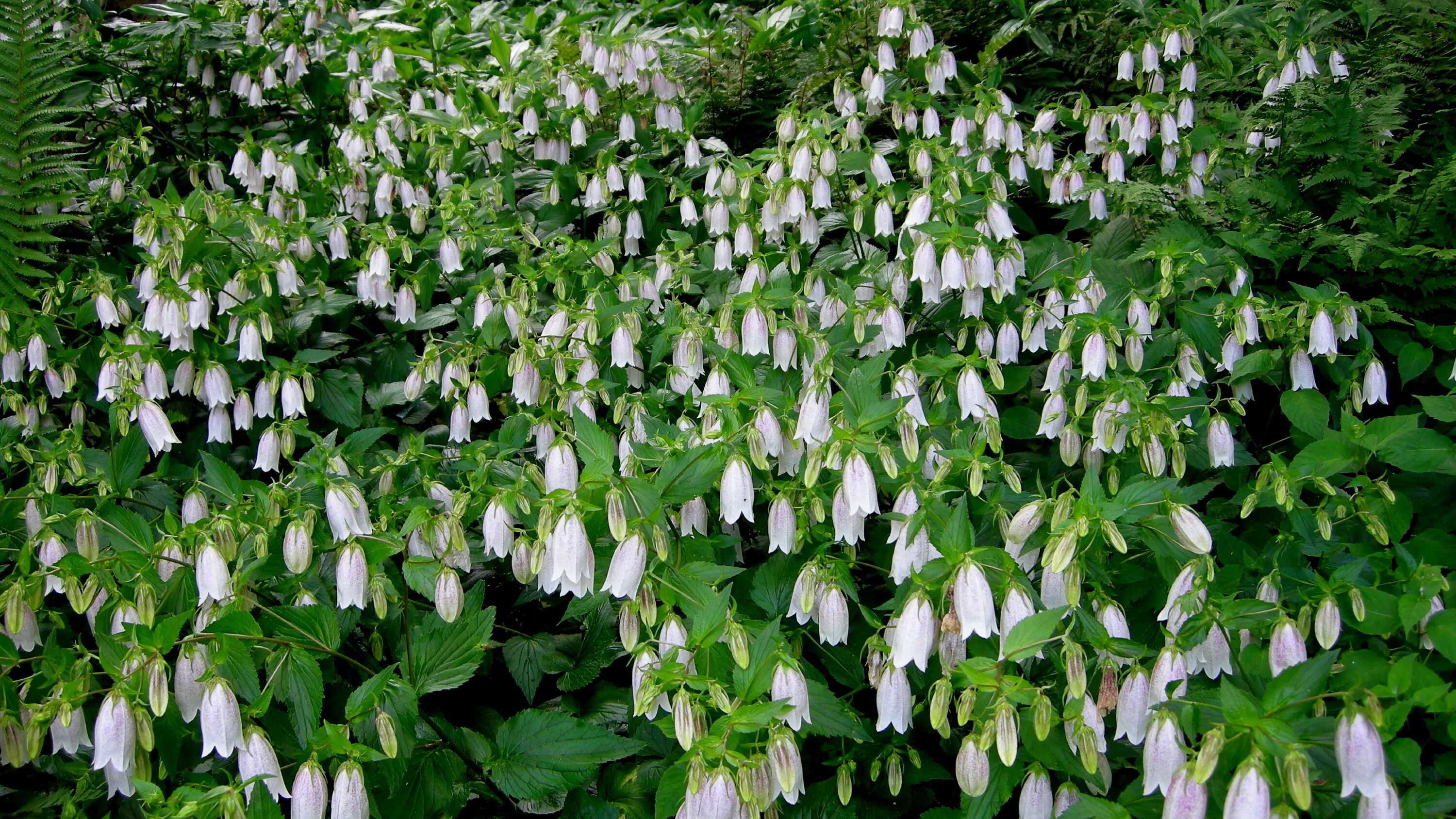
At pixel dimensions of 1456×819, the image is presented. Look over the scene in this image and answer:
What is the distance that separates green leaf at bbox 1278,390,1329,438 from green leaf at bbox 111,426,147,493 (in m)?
Result: 3.53

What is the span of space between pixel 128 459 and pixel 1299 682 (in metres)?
→ 3.22

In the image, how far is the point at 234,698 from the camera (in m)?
1.89

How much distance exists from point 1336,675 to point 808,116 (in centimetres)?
259

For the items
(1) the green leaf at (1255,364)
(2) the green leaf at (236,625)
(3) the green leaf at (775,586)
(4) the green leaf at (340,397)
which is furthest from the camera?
(4) the green leaf at (340,397)

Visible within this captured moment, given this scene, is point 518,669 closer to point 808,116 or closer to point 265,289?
point 265,289

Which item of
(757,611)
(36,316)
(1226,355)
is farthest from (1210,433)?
(36,316)

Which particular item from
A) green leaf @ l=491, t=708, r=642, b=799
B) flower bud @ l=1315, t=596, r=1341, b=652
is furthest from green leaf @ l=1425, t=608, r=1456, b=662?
green leaf @ l=491, t=708, r=642, b=799

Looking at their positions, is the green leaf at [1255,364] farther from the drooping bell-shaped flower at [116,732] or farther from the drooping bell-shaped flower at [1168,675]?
the drooping bell-shaped flower at [116,732]

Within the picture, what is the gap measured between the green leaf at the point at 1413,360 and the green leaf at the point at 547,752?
2663 mm

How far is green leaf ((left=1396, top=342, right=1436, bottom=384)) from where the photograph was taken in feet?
9.93

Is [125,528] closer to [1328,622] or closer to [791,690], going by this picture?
[791,690]

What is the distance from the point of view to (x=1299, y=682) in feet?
5.25

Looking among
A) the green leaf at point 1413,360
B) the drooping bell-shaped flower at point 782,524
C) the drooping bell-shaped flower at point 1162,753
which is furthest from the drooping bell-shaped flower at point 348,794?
the green leaf at point 1413,360

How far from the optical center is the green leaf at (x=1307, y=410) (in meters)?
2.74
